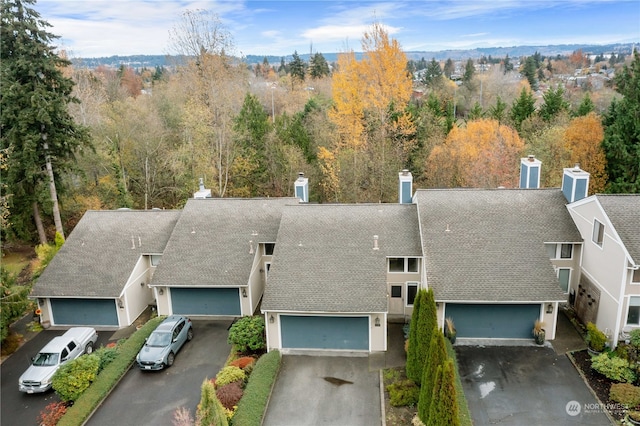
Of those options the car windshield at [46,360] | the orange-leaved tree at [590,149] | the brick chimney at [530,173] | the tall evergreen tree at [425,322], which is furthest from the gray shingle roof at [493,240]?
the car windshield at [46,360]

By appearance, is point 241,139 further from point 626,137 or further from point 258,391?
point 626,137

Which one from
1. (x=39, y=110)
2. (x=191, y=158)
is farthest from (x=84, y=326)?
(x=191, y=158)

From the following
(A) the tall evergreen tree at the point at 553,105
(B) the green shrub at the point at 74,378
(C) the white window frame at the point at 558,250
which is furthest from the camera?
(A) the tall evergreen tree at the point at 553,105

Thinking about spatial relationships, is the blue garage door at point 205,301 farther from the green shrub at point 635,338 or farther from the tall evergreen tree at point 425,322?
the green shrub at point 635,338

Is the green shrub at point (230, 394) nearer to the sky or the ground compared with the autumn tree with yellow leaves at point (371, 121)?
nearer to the ground

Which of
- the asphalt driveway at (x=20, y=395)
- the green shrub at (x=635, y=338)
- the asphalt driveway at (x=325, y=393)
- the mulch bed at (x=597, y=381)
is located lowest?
the asphalt driveway at (x=20, y=395)

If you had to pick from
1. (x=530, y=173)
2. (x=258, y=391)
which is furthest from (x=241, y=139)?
(x=258, y=391)

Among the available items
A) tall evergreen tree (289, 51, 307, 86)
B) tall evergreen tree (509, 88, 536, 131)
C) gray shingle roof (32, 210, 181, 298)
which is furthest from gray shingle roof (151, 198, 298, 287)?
tall evergreen tree (289, 51, 307, 86)

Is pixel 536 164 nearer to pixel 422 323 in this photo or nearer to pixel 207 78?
pixel 422 323
